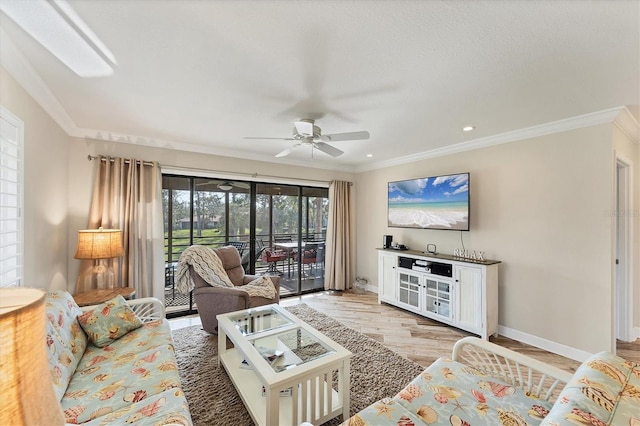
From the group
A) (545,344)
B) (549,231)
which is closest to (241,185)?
(549,231)

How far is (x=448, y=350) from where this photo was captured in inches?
110

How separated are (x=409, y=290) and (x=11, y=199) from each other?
417 centimetres

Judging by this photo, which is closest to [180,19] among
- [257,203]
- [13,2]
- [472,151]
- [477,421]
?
[13,2]

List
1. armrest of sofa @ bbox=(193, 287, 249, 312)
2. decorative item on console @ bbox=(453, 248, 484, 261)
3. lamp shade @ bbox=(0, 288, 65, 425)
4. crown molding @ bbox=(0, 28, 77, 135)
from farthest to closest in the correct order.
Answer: decorative item on console @ bbox=(453, 248, 484, 261), armrest of sofa @ bbox=(193, 287, 249, 312), crown molding @ bbox=(0, 28, 77, 135), lamp shade @ bbox=(0, 288, 65, 425)

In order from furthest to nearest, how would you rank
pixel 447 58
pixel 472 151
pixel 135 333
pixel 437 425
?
1. pixel 472 151
2. pixel 135 333
3. pixel 447 58
4. pixel 437 425

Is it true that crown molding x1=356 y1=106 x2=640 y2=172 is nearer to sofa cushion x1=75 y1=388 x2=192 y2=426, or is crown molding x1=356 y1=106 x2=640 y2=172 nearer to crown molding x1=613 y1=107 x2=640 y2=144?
crown molding x1=613 y1=107 x2=640 y2=144

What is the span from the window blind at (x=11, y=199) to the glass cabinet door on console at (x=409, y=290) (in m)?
3.98

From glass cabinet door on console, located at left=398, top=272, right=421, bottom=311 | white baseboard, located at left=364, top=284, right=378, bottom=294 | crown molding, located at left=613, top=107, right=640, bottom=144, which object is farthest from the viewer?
white baseboard, located at left=364, top=284, right=378, bottom=294

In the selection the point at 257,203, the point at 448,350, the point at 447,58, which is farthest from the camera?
the point at 257,203

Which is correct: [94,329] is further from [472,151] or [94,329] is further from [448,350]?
[472,151]

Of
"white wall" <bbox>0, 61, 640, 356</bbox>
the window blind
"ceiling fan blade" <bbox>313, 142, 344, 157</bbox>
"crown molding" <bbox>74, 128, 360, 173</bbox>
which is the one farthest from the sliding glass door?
"ceiling fan blade" <bbox>313, 142, 344, 157</bbox>

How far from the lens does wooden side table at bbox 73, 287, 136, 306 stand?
2.48 metres

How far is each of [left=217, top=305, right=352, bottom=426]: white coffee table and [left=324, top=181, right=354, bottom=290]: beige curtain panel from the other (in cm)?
254

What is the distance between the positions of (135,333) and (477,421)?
2406 millimetres
